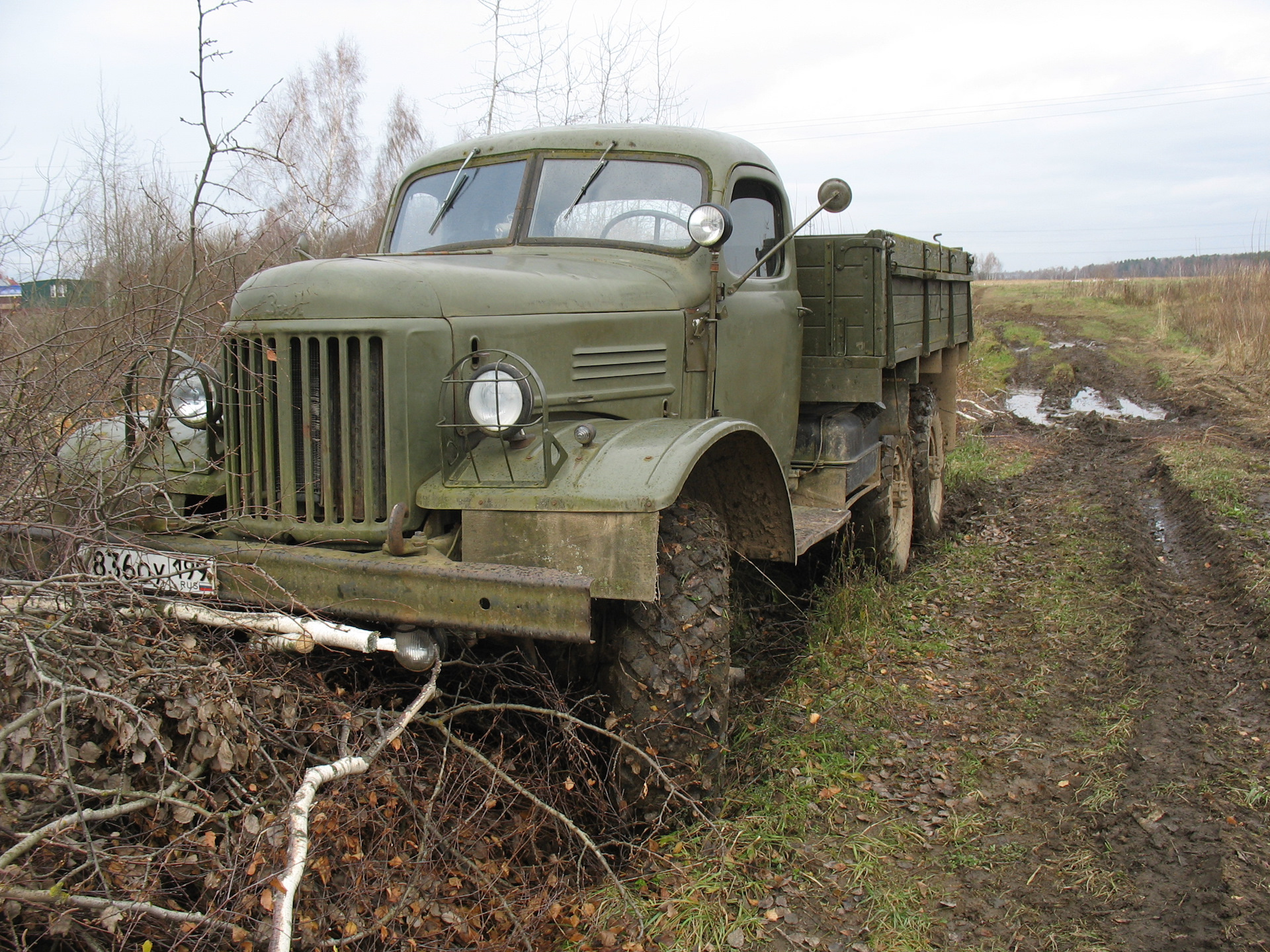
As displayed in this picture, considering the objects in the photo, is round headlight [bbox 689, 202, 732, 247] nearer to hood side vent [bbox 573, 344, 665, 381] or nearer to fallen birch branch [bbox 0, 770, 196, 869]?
hood side vent [bbox 573, 344, 665, 381]

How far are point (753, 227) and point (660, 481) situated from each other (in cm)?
229

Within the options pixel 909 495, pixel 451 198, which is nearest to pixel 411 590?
pixel 451 198

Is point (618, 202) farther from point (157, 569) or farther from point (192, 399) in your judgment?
point (157, 569)

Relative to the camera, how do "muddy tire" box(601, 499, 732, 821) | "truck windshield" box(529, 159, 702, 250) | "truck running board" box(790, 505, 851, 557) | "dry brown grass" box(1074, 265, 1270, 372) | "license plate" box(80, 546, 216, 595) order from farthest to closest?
"dry brown grass" box(1074, 265, 1270, 372) → "truck windshield" box(529, 159, 702, 250) → "truck running board" box(790, 505, 851, 557) → "muddy tire" box(601, 499, 732, 821) → "license plate" box(80, 546, 216, 595)

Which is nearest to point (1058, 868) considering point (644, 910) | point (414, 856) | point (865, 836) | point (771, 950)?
point (865, 836)

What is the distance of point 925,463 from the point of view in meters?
6.93

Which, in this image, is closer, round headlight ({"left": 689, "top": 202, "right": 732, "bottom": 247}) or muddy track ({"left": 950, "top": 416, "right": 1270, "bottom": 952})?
muddy track ({"left": 950, "top": 416, "right": 1270, "bottom": 952})

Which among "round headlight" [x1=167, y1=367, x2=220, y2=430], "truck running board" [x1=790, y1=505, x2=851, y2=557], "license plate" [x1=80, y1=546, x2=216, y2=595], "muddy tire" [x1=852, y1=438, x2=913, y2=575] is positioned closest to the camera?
"license plate" [x1=80, y1=546, x2=216, y2=595]

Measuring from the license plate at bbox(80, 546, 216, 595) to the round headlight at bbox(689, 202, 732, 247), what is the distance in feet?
6.89

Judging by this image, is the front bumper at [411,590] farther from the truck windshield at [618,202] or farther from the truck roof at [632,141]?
the truck roof at [632,141]

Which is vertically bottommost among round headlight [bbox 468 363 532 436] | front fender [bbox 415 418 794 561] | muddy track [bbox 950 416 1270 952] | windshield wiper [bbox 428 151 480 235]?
muddy track [bbox 950 416 1270 952]

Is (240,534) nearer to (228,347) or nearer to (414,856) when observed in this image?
(228,347)

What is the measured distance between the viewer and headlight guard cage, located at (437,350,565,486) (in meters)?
2.97

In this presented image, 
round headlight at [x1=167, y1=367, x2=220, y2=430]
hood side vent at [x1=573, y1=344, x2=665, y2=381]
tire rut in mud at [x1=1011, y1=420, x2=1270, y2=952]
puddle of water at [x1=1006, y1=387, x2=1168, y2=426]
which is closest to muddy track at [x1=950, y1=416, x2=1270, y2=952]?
tire rut in mud at [x1=1011, y1=420, x2=1270, y2=952]
